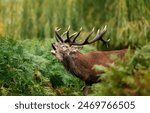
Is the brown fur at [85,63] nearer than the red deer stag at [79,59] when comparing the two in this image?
No

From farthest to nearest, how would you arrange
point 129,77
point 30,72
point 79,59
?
point 79,59 → point 30,72 → point 129,77

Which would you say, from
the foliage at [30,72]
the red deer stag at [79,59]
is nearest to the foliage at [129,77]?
the foliage at [30,72]

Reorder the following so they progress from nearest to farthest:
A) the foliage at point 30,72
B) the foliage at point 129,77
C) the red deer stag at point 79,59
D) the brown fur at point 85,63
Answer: the foliage at point 129,77
the foliage at point 30,72
the red deer stag at point 79,59
the brown fur at point 85,63

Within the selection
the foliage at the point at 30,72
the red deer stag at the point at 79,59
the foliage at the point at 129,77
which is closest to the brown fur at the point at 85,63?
the red deer stag at the point at 79,59

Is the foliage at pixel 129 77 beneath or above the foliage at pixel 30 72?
above

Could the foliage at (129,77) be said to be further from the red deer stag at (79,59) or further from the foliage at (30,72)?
the red deer stag at (79,59)

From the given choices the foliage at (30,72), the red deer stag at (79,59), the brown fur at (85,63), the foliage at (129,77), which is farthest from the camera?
the brown fur at (85,63)

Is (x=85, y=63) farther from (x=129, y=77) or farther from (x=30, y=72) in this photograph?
(x=129, y=77)

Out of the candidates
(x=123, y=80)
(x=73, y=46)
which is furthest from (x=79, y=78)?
(x=123, y=80)

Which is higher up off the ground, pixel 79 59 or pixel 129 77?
pixel 129 77

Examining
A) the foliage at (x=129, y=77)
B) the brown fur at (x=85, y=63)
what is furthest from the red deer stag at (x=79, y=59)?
the foliage at (x=129, y=77)

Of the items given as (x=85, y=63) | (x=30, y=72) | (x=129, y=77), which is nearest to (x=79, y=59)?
(x=85, y=63)

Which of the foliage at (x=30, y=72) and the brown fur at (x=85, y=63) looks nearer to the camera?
the foliage at (x=30, y=72)

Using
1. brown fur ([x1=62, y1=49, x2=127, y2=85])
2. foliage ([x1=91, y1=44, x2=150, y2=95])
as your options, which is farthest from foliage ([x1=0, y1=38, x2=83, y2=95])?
foliage ([x1=91, y1=44, x2=150, y2=95])
